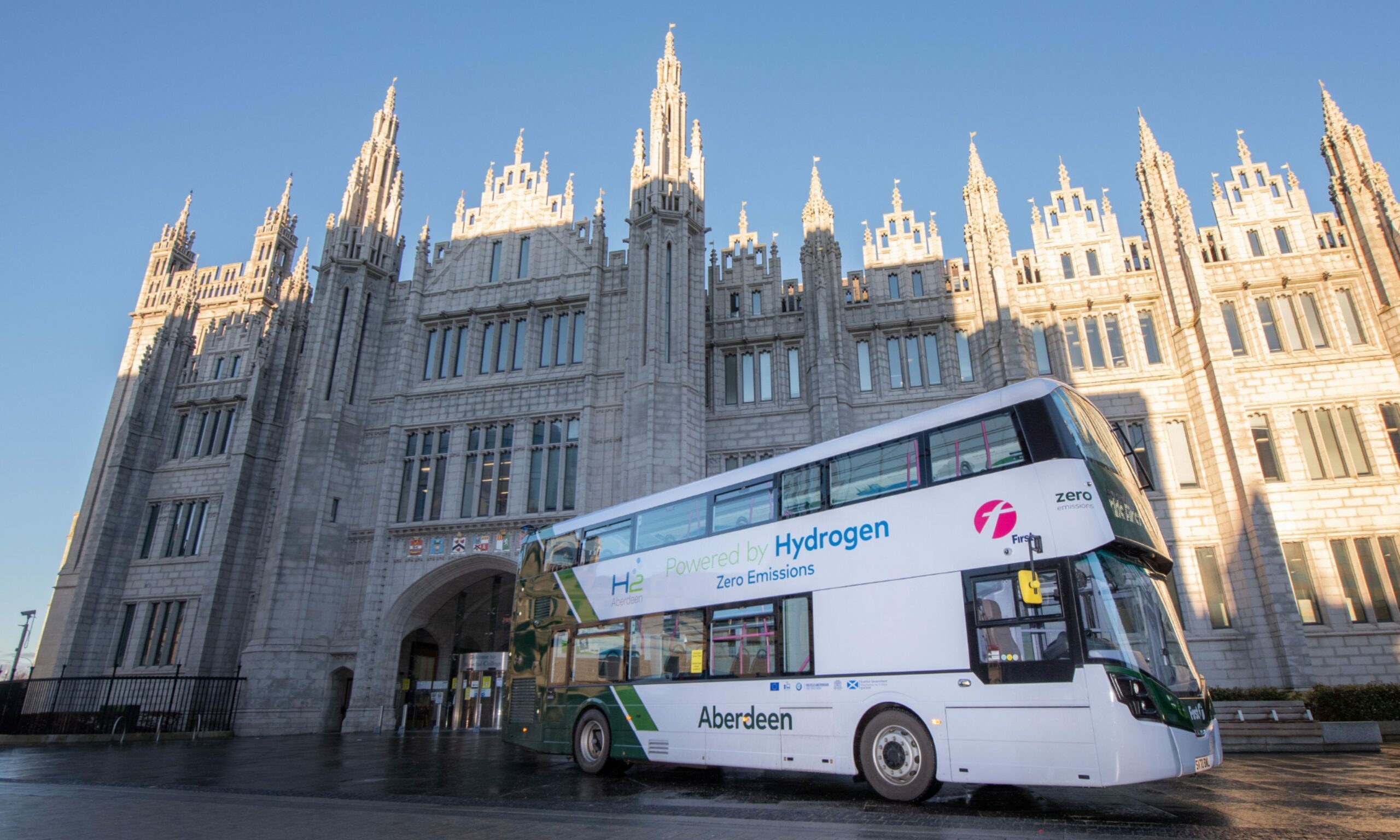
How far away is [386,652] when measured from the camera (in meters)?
27.5

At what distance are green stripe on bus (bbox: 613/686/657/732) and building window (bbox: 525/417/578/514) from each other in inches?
590

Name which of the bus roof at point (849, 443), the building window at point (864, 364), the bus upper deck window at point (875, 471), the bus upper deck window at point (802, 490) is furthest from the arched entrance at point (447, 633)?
the bus upper deck window at point (875, 471)

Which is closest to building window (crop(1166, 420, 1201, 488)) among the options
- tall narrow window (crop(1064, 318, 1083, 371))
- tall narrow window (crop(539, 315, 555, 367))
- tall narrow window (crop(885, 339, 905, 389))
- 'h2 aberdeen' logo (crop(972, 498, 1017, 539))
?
tall narrow window (crop(1064, 318, 1083, 371))

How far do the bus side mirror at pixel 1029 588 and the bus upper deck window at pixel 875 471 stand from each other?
203 cm

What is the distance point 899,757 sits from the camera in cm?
917

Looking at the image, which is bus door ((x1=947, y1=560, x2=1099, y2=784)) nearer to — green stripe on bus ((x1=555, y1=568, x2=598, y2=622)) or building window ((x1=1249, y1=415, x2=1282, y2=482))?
green stripe on bus ((x1=555, y1=568, x2=598, y2=622))

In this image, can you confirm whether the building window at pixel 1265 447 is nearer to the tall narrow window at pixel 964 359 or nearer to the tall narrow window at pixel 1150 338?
the tall narrow window at pixel 1150 338

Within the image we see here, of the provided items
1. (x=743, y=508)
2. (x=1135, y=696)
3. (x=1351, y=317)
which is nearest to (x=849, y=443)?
(x=743, y=508)

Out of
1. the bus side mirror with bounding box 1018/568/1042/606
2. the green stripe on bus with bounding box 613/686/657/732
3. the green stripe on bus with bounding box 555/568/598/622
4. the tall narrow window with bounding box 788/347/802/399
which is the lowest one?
the green stripe on bus with bounding box 613/686/657/732

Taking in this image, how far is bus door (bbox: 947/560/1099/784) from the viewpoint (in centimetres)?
782

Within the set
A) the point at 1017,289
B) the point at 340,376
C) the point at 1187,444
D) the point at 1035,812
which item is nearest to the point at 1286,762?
the point at 1035,812

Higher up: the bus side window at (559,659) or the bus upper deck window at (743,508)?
the bus upper deck window at (743,508)

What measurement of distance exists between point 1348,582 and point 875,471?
22.4m

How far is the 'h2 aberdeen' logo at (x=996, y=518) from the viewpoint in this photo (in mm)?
8641
